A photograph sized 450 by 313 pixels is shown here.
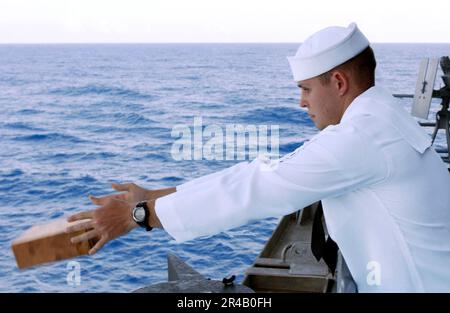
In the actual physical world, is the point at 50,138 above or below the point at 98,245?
below

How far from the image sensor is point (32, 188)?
55.8 ft

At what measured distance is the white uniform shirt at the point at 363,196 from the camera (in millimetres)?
1089

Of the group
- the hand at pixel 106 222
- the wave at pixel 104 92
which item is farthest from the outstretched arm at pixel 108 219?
the wave at pixel 104 92

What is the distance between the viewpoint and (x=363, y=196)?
117 centimetres

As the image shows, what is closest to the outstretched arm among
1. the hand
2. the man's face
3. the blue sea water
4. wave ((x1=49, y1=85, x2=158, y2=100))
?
the hand

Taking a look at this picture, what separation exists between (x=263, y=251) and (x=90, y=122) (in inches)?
1056

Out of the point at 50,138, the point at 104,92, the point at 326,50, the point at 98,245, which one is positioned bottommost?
the point at 50,138

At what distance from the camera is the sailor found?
3.57 feet

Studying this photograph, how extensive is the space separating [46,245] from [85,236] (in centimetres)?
7

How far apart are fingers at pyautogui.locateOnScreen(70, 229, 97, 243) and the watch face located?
0.08 meters

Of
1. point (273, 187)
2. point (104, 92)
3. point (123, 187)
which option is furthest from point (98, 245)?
point (104, 92)

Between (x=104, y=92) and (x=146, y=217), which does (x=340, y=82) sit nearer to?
(x=146, y=217)

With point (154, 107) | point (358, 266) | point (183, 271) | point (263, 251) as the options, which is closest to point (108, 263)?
point (263, 251)

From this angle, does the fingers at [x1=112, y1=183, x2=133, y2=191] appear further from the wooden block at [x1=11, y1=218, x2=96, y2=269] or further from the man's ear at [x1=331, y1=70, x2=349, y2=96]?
the man's ear at [x1=331, y1=70, x2=349, y2=96]
